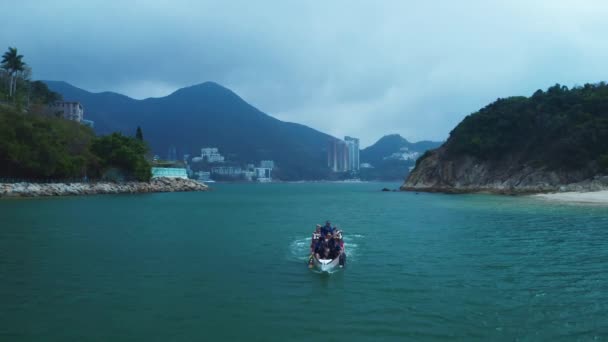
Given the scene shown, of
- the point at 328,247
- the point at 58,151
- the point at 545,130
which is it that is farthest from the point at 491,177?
the point at 328,247

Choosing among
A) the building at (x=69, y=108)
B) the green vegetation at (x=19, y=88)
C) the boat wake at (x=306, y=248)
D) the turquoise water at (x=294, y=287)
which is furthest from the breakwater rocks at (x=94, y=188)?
the boat wake at (x=306, y=248)

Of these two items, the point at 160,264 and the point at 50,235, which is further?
the point at 50,235

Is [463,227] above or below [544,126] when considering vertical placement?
below

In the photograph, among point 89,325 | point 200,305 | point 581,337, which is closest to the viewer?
point 581,337

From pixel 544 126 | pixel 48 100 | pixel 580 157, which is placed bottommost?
pixel 580 157

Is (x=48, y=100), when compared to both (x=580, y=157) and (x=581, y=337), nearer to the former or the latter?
(x=580, y=157)

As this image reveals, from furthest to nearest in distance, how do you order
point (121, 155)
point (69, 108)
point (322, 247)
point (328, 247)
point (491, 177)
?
point (69, 108)
point (491, 177)
point (121, 155)
point (328, 247)
point (322, 247)

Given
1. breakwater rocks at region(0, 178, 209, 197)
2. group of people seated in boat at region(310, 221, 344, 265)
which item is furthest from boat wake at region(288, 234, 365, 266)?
breakwater rocks at region(0, 178, 209, 197)

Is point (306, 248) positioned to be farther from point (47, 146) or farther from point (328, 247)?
point (47, 146)

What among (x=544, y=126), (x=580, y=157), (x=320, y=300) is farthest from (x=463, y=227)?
(x=544, y=126)
